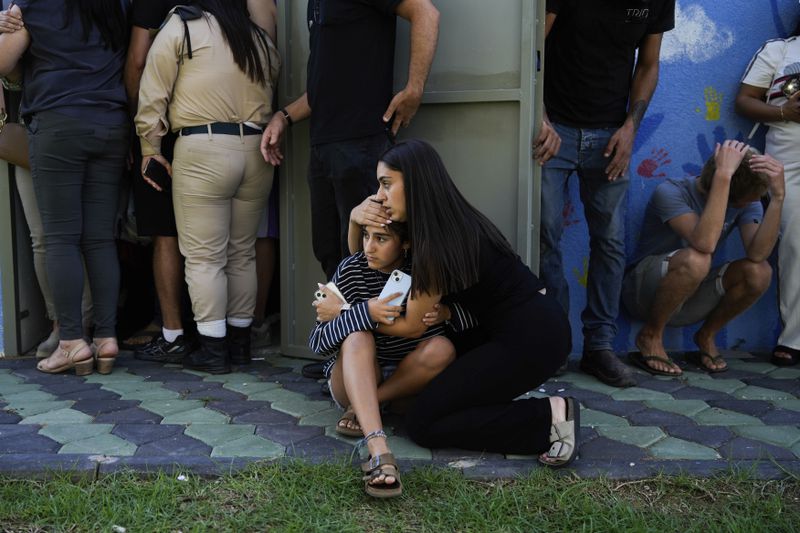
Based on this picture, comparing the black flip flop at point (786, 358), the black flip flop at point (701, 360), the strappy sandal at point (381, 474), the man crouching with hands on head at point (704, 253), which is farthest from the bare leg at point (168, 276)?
the black flip flop at point (786, 358)

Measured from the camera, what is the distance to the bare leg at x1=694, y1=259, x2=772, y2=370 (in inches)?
181

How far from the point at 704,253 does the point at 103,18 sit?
127 inches

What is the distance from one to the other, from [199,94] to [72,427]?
1.71 meters

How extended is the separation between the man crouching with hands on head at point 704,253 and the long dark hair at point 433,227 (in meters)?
1.77

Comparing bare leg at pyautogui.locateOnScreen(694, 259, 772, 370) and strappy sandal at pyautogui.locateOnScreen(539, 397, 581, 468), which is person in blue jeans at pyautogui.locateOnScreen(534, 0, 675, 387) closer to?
bare leg at pyautogui.locateOnScreen(694, 259, 772, 370)

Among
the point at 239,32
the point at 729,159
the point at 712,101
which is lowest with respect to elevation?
the point at 729,159

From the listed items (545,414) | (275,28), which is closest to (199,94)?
(275,28)

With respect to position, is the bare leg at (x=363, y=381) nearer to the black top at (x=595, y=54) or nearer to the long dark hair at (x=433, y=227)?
the long dark hair at (x=433, y=227)

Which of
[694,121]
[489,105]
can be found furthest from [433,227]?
[694,121]

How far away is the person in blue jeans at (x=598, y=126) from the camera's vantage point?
4.31 metres

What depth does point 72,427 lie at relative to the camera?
11.6 feet

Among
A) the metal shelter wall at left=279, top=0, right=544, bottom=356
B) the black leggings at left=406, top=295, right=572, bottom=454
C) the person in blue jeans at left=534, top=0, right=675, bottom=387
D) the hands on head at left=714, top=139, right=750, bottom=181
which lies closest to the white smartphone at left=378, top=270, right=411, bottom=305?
the black leggings at left=406, top=295, right=572, bottom=454

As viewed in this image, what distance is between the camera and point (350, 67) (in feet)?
12.9

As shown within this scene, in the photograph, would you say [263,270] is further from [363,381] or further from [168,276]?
[363,381]
